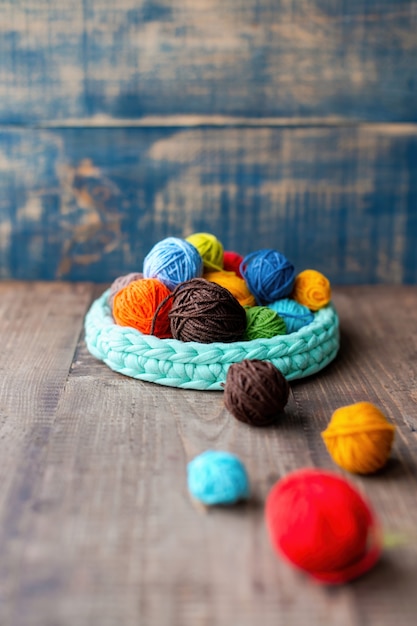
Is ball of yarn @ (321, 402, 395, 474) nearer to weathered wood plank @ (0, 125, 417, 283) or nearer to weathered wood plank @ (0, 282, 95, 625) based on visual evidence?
weathered wood plank @ (0, 282, 95, 625)

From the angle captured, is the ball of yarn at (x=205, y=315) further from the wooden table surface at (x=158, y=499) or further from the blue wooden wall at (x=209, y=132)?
the blue wooden wall at (x=209, y=132)

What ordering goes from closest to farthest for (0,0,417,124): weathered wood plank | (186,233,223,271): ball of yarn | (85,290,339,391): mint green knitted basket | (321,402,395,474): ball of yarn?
(321,402,395,474): ball of yarn, (85,290,339,391): mint green knitted basket, (186,233,223,271): ball of yarn, (0,0,417,124): weathered wood plank

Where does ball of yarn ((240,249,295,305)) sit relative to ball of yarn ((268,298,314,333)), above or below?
above

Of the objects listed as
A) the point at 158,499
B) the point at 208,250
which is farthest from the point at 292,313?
the point at 158,499

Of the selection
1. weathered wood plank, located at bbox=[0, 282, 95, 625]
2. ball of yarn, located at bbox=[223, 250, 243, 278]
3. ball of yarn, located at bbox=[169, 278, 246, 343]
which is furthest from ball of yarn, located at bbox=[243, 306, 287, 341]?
weathered wood plank, located at bbox=[0, 282, 95, 625]

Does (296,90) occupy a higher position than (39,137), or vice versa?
(296,90)

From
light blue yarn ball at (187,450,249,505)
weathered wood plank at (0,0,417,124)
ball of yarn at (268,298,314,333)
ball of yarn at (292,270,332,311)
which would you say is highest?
weathered wood plank at (0,0,417,124)

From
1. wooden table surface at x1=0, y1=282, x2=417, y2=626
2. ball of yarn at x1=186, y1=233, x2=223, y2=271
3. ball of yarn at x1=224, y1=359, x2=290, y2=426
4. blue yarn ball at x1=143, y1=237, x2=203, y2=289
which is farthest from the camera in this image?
ball of yarn at x1=186, y1=233, x2=223, y2=271

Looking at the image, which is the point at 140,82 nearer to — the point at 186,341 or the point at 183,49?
the point at 183,49

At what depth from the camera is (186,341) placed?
1.26 metres

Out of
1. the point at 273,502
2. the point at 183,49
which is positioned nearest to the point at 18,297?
the point at 183,49

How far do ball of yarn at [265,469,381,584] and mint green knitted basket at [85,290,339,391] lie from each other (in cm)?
42

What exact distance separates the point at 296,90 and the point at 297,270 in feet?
1.57

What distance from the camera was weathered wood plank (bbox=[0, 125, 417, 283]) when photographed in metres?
1.92
